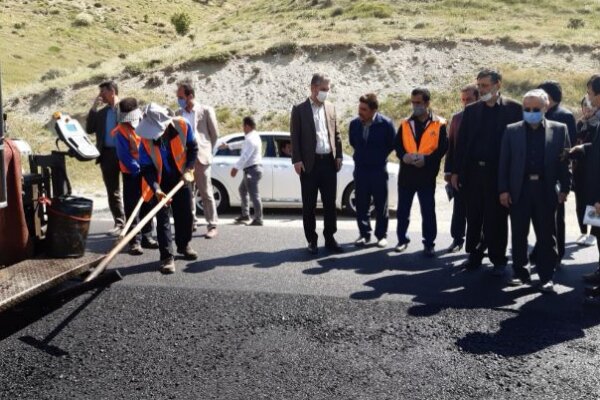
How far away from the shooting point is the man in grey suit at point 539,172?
602cm

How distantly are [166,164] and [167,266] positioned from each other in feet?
3.52

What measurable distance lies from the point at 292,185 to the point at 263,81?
18628 mm

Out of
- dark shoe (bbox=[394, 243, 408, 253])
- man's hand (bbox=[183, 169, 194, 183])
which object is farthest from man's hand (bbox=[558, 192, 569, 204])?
man's hand (bbox=[183, 169, 194, 183])

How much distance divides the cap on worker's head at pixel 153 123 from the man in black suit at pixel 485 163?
3081 millimetres

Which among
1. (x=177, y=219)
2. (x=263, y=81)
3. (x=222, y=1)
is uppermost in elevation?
(x=222, y=1)

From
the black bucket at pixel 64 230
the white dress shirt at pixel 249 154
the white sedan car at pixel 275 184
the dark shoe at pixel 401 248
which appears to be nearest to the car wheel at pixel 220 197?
the white sedan car at pixel 275 184

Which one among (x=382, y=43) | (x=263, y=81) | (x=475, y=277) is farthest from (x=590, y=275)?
(x=382, y=43)

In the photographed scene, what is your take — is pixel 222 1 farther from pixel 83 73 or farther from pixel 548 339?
pixel 548 339

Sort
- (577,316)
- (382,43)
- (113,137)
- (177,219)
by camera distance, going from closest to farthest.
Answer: (577,316), (177,219), (113,137), (382,43)

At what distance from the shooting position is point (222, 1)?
268ft

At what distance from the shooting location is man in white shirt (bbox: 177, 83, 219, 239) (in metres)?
8.16

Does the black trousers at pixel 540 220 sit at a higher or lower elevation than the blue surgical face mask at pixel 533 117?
lower

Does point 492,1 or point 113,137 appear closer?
point 113,137

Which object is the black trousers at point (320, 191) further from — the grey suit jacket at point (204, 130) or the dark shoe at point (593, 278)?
the dark shoe at point (593, 278)
